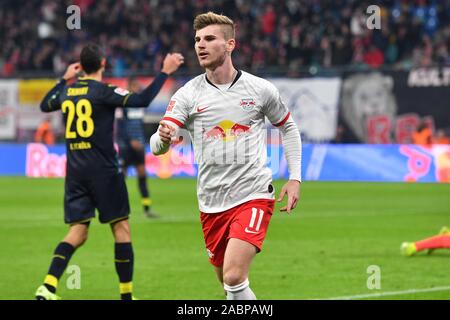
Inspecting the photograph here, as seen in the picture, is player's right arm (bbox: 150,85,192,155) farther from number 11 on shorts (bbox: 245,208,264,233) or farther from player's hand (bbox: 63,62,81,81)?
player's hand (bbox: 63,62,81,81)

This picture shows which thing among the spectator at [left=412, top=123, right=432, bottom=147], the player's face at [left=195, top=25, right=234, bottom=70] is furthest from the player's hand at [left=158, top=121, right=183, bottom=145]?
the spectator at [left=412, top=123, right=432, bottom=147]

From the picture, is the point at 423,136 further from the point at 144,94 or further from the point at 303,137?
the point at 144,94

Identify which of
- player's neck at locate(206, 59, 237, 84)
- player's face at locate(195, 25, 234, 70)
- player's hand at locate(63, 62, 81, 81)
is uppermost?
player's face at locate(195, 25, 234, 70)

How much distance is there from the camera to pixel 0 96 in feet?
106

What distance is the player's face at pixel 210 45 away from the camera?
24.9 ft

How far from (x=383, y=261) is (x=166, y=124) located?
20.0ft

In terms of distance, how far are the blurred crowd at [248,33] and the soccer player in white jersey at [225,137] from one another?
20.6 meters

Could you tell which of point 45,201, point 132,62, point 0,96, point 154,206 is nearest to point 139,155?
point 154,206

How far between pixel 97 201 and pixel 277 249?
482 cm

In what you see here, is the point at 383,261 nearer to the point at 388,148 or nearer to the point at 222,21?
the point at 222,21

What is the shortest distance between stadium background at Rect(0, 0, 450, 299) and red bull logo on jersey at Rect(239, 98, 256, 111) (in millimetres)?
2906

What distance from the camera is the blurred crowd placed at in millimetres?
31453

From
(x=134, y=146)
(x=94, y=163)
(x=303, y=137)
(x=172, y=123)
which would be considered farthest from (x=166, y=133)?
(x=303, y=137)

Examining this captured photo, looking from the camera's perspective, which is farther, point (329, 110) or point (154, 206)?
point (329, 110)
